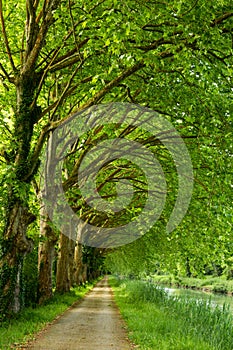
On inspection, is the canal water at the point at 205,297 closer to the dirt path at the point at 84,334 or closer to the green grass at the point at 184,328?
the green grass at the point at 184,328

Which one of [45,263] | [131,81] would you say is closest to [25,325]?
[45,263]

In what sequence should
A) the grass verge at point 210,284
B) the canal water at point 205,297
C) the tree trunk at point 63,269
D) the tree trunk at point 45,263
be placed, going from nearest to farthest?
the canal water at point 205,297
the tree trunk at point 45,263
the tree trunk at point 63,269
the grass verge at point 210,284

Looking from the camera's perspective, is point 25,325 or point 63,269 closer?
point 25,325

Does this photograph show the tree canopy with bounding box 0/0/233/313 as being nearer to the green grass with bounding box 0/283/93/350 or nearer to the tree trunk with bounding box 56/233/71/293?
the green grass with bounding box 0/283/93/350

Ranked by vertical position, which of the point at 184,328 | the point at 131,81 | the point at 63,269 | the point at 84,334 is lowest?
the point at 84,334

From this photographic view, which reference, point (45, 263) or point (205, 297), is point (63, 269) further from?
point (205, 297)

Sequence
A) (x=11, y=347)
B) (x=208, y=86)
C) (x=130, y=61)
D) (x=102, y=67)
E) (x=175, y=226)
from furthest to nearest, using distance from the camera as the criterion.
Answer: (x=175, y=226)
(x=102, y=67)
(x=208, y=86)
(x=11, y=347)
(x=130, y=61)

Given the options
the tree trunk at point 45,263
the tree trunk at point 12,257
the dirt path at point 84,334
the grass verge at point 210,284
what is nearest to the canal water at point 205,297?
the dirt path at point 84,334

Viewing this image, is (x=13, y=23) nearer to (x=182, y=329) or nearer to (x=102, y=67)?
(x=102, y=67)

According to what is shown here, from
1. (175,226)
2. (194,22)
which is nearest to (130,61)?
(194,22)

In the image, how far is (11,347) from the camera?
30.3 ft

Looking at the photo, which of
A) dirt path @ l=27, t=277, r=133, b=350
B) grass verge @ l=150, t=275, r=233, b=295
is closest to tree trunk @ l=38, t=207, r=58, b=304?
dirt path @ l=27, t=277, r=133, b=350

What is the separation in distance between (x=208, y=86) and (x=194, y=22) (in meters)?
2.68

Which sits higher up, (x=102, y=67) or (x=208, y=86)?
(x=102, y=67)
